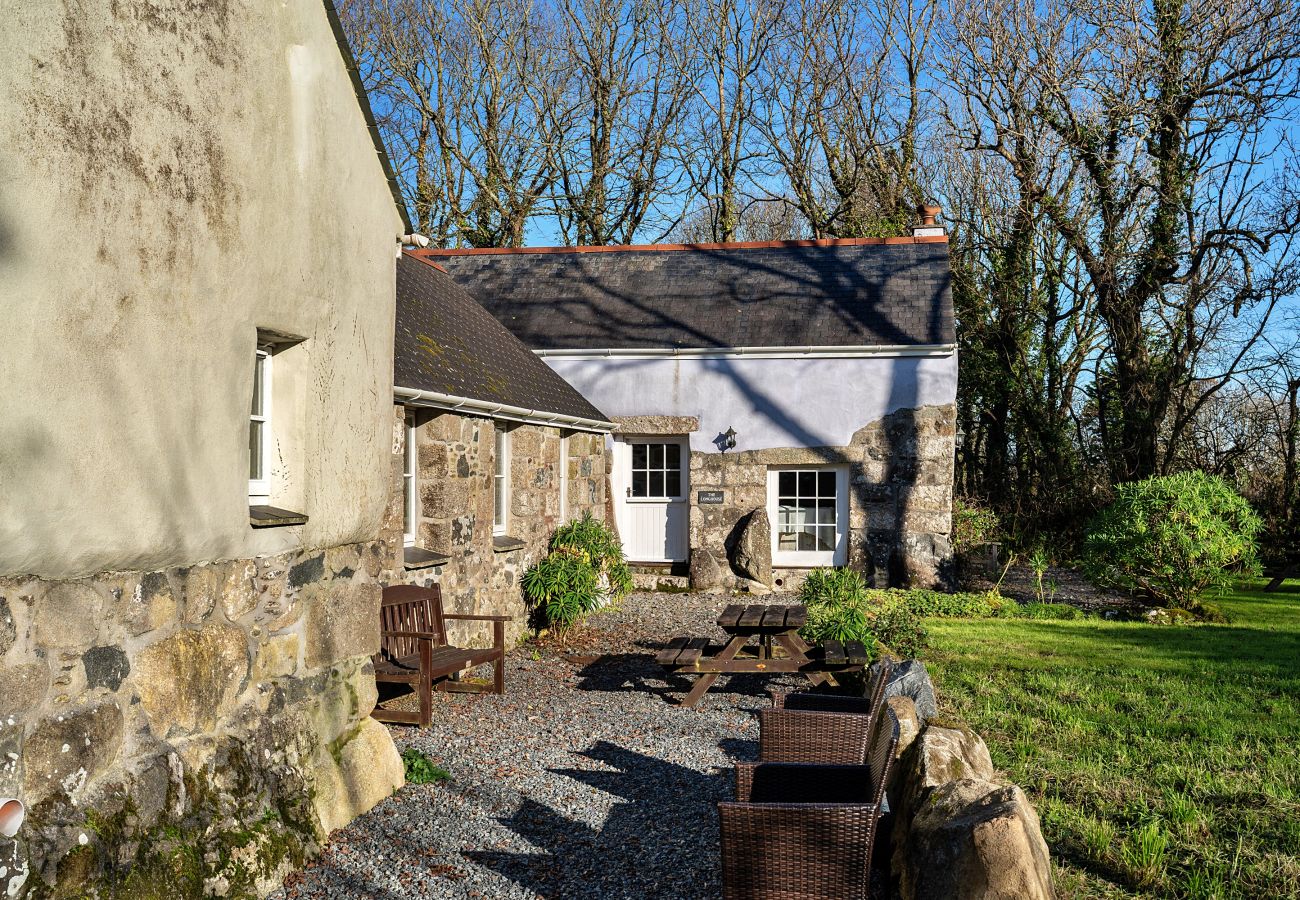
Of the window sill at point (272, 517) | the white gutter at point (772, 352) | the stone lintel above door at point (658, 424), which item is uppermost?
the white gutter at point (772, 352)

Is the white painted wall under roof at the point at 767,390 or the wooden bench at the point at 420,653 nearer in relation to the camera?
the wooden bench at the point at 420,653

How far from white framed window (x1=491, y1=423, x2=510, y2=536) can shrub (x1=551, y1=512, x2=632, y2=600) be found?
3.62ft

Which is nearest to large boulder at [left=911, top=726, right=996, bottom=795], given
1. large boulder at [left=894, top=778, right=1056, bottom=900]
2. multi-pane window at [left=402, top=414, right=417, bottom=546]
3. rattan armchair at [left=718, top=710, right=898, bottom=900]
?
large boulder at [left=894, top=778, right=1056, bottom=900]

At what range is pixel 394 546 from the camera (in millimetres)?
8305

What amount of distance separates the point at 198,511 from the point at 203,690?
0.74 meters

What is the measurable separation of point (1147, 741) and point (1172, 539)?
6185mm

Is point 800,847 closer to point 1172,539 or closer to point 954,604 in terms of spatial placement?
point 1172,539

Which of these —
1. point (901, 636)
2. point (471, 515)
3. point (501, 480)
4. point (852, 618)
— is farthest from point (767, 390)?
point (471, 515)

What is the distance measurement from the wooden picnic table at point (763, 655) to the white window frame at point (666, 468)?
6.88 m

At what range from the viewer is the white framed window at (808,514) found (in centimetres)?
1541

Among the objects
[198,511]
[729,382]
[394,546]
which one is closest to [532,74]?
[729,382]

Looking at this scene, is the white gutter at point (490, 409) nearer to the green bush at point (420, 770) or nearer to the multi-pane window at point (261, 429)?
the green bush at point (420, 770)

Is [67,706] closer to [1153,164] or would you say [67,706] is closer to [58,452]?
[58,452]

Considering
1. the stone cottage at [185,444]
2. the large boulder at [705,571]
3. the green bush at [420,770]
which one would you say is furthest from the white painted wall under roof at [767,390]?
the stone cottage at [185,444]
